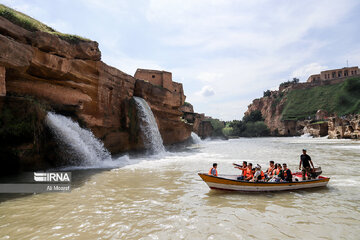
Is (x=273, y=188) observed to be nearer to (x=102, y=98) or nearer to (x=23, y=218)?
(x=23, y=218)

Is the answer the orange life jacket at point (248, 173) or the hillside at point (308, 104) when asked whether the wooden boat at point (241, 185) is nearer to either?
the orange life jacket at point (248, 173)

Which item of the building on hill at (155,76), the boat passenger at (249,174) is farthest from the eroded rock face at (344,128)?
the boat passenger at (249,174)

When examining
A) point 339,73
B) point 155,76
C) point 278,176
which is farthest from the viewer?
point 339,73

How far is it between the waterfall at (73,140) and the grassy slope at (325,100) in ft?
269

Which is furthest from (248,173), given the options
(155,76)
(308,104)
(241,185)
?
(308,104)

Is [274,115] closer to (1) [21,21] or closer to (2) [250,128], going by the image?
(2) [250,128]

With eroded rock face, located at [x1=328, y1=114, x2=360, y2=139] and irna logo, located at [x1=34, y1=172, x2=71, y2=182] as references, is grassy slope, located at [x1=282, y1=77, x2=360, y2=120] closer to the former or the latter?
eroded rock face, located at [x1=328, y1=114, x2=360, y2=139]

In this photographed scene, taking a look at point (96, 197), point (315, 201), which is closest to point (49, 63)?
point (96, 197)

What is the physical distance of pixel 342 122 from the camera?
→ 49125mm

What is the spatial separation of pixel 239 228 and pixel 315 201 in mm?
3646

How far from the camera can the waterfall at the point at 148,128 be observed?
2220 centimetres

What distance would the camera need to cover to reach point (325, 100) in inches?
3258

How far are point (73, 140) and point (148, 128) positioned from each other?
9.93m

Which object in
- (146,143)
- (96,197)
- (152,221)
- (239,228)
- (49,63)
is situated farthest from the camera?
(146,143)
